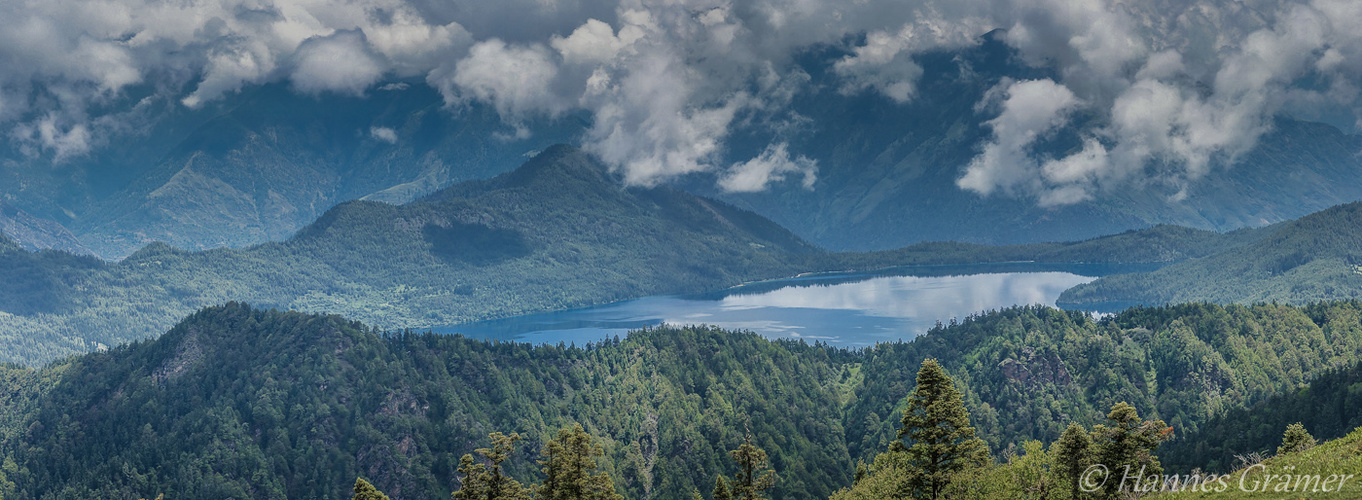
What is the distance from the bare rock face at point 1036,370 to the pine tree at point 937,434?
420 feet

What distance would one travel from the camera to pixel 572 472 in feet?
192

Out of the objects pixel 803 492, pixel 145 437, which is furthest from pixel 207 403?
pixel 803 492

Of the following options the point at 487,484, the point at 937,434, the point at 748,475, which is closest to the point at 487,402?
the point at 487,484

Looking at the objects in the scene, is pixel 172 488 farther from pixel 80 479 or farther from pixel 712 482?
pixel 712 482

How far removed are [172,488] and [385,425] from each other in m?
30.3

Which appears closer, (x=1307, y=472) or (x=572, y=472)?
(x=1307, y=472)

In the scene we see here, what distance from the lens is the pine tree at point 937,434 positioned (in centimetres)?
5662

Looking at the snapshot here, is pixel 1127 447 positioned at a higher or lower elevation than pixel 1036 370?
higher

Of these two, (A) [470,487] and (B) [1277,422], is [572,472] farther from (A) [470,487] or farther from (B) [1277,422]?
(B) [1277,422]

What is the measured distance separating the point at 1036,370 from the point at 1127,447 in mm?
134898

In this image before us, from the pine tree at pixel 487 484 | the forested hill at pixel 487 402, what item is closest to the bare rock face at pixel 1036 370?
the forested hill at pixel 487 402

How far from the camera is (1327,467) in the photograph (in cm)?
4303

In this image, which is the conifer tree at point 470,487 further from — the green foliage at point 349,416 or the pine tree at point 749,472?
the green foliage at point 349,416

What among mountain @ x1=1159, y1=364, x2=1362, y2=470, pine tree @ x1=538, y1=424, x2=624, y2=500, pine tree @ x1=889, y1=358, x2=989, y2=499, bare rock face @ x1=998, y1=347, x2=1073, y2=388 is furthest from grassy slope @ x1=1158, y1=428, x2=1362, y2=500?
bare rock face @ x1=998, y1=347, x2=1073, y2=388
